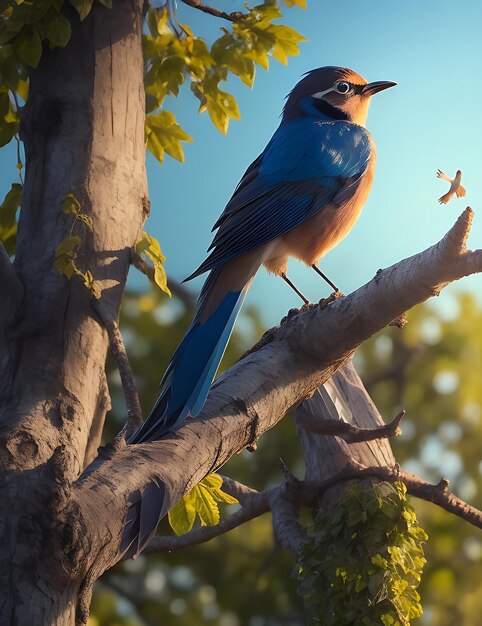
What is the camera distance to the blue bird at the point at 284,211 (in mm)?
3014

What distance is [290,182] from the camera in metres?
3.97

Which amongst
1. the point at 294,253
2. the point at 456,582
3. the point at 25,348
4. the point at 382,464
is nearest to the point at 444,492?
A: the point at 382,464

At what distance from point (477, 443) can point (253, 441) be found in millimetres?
3189

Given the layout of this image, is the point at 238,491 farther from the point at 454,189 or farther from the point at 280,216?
the point at 454,189

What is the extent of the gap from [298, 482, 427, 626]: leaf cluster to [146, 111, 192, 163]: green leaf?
171cm

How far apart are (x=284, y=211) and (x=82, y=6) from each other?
1203mm

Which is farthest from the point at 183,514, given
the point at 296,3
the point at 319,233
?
the point at 296,3

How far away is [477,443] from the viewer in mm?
5812

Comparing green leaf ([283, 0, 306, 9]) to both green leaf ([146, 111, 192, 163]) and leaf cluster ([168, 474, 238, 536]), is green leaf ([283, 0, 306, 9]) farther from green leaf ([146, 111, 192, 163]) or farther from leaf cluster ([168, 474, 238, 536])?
leaf cluster ([168, 474, 238, 536])

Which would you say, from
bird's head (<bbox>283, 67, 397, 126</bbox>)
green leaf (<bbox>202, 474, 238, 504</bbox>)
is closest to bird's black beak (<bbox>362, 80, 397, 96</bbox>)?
bird's head (<bbox>283, 67, 397, 126</bbox>)

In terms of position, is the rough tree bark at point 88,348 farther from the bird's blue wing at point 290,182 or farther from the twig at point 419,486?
the twig at point 419,486

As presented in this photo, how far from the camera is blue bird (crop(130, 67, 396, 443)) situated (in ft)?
9.89

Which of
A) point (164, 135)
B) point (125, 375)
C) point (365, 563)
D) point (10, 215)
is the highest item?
point (10, 215)

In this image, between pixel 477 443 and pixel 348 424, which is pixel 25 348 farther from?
pixel 477 443
